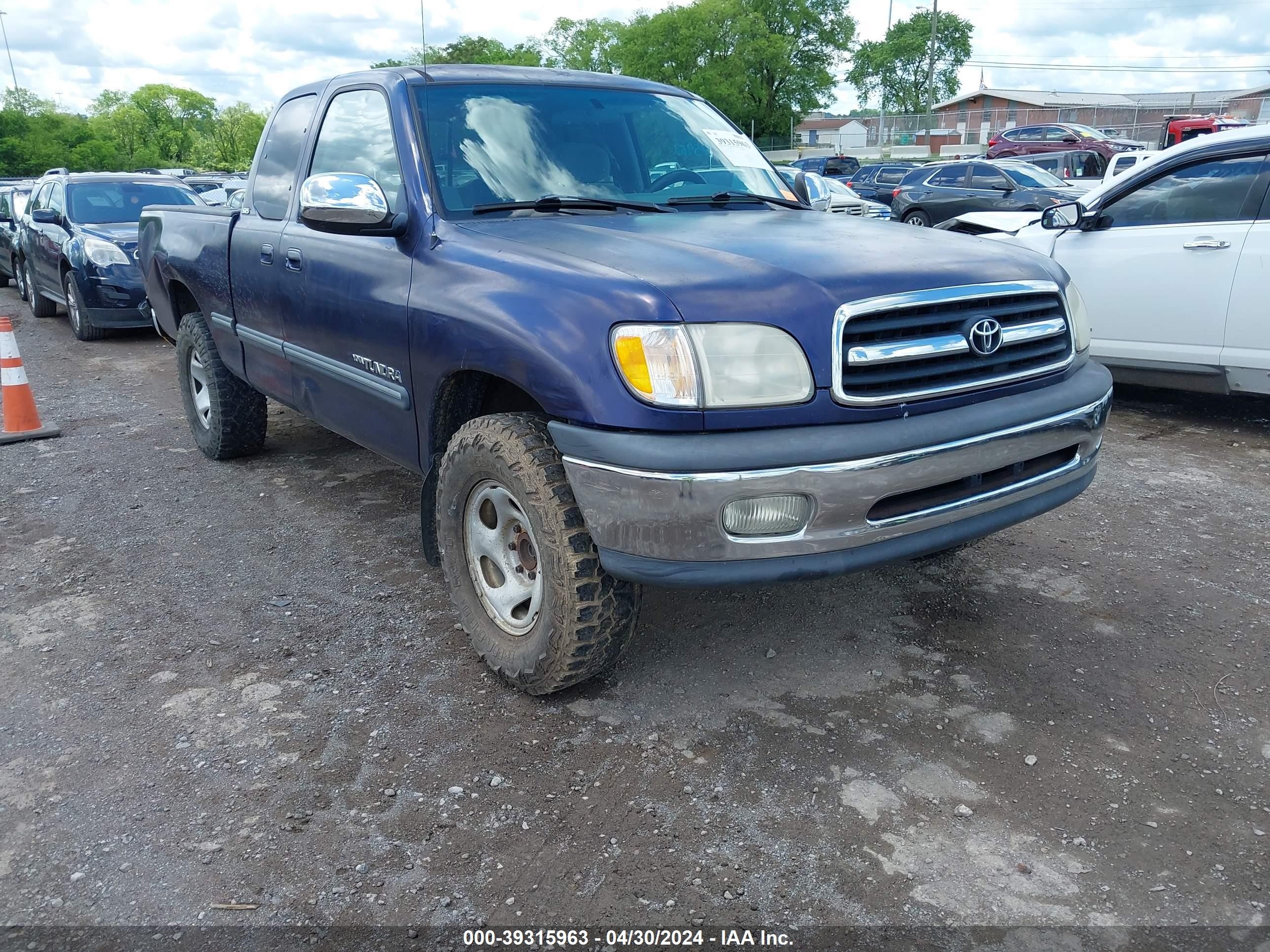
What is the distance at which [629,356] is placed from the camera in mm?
2549

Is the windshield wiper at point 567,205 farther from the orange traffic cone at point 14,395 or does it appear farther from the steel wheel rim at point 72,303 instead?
the steel wheel rim at point 72,303

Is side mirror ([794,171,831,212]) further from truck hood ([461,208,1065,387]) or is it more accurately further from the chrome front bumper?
the chrome front bumper

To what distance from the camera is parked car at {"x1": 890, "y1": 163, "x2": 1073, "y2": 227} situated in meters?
16.2

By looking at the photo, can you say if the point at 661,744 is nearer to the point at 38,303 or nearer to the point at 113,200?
the point at 113,200

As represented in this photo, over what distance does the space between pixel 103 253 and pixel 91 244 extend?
0.13 meters

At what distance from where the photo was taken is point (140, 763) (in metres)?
2.81

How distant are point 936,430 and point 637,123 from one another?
1935mm

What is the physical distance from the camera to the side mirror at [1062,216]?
250 inches

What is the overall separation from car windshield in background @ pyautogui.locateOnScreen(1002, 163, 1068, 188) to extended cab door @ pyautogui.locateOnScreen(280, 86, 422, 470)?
1521 cm

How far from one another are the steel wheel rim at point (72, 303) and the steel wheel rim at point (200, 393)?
5685 millimetres

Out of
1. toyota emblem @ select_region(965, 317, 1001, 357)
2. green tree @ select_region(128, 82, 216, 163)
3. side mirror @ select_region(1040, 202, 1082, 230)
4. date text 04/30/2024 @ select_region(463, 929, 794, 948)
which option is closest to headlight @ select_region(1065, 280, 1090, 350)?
toyota emblem @ select_region(965, 317, 1001, 357)

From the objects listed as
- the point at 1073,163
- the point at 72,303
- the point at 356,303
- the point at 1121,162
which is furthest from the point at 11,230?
the point at 1073,163

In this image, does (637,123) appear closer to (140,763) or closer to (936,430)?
(936,430)

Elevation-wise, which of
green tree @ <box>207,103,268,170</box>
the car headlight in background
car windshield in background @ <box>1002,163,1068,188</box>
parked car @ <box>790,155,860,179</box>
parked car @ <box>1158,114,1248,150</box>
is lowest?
the car headlight in background
